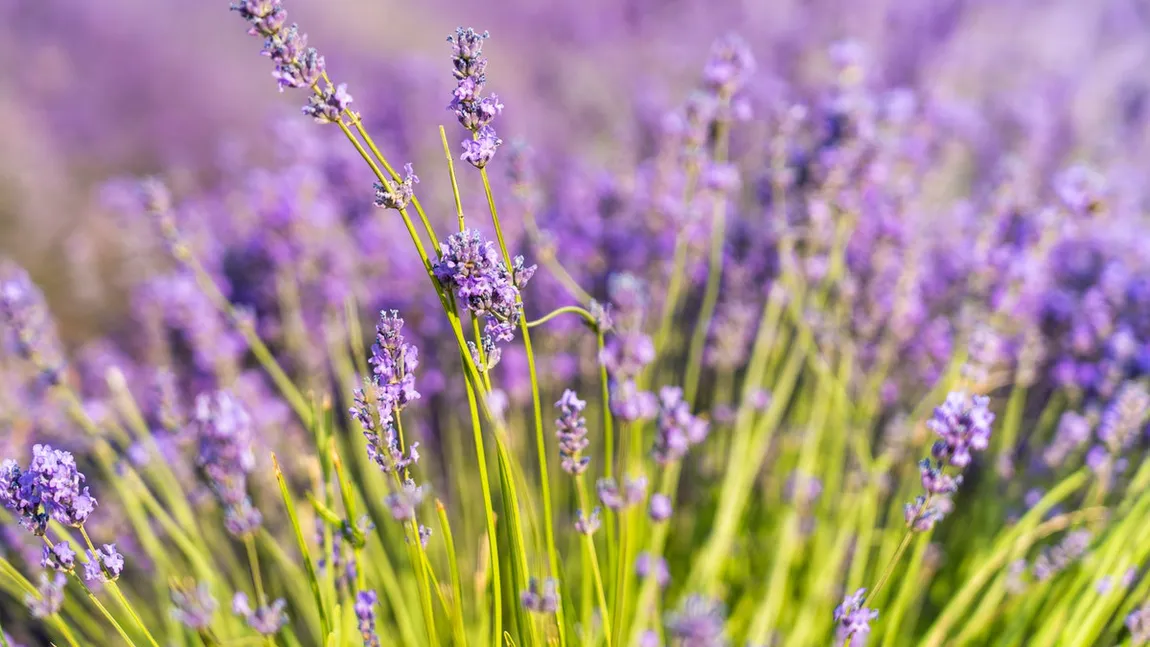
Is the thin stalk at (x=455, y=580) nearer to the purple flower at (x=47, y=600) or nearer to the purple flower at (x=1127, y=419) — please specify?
the purple flower at (x=47, y=600)

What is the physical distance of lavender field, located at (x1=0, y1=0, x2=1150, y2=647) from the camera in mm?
1154

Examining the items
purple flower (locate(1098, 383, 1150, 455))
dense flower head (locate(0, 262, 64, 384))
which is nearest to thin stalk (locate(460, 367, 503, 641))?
dense flower head (locate(0, 262, 64, 384))

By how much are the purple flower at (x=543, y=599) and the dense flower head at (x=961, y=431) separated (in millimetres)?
611

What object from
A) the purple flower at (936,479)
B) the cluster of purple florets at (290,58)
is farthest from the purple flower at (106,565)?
the purple flower at (936,479)

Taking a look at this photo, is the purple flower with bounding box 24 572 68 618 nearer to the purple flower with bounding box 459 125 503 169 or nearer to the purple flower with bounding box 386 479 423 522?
the purple flower with bounding box 386 479 423 522

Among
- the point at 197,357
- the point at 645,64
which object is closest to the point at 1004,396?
the point at 197,357

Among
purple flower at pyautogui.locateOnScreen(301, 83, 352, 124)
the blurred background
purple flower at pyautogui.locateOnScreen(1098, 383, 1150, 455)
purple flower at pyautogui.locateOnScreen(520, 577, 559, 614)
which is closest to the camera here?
purple flower at pyautogui.locateOnScreen(301, 83, 352, 124)

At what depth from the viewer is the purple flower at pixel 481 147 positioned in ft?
3.13

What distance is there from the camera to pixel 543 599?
1.14m

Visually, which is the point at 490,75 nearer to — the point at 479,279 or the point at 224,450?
the point at 224,450

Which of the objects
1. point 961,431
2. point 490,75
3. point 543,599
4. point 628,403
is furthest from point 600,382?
point 490,75

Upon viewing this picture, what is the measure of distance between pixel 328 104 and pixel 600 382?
176cm

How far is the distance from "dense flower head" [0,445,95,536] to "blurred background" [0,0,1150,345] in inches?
98.6

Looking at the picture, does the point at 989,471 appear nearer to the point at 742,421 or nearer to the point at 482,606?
the point at 742,421
